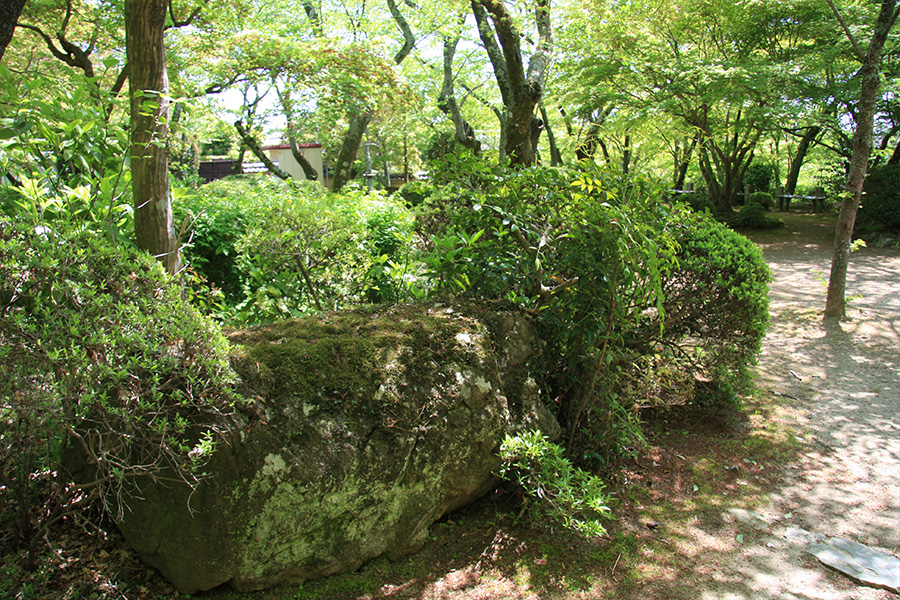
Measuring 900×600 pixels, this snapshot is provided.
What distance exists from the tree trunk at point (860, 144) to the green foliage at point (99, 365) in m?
7.52

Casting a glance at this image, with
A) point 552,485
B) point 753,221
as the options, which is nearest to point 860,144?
point 552,485

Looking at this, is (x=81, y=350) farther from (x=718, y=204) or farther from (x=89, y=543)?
(x=718, y=204)

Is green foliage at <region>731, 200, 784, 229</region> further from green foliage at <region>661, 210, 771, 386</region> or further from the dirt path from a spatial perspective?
green foliage at <region>661, 210, 771, 386</region>

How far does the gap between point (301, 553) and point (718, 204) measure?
748 inches

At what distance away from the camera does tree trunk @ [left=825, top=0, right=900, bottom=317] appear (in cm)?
674

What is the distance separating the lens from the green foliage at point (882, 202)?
13.0 metres

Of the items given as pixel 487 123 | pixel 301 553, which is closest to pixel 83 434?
pixel 301 553

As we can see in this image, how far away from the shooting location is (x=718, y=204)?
60.5 feet

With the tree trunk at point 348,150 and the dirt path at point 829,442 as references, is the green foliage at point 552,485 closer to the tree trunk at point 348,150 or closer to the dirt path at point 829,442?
the dirt path at point 829,442

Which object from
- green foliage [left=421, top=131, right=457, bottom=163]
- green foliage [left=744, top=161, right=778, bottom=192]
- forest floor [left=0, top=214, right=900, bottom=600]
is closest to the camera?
forest floor [left=0, top=214, right=900, bottom=600]

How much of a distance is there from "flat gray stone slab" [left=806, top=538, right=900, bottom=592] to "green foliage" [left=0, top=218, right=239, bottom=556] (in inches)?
128

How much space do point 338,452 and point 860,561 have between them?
2.90m

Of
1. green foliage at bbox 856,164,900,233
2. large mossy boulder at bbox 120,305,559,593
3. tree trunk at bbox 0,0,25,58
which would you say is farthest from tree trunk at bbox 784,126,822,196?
tree trunk at bbox 0,0,25,58

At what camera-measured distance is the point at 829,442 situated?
4441mm
